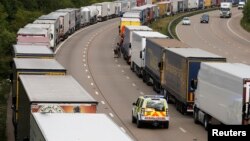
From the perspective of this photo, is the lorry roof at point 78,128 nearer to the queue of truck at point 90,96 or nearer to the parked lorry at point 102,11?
the queue of truck at point 90,96

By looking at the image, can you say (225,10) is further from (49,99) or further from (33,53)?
(49,99)

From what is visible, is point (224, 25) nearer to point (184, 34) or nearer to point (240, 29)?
point (240, 29)

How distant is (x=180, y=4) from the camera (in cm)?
14600

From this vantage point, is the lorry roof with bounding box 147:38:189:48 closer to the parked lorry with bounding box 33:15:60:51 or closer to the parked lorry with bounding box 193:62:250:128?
the parked lorry with bounding box 193:62:250:128

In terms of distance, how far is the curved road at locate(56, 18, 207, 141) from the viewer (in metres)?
34.0

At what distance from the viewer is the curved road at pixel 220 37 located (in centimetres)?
8131

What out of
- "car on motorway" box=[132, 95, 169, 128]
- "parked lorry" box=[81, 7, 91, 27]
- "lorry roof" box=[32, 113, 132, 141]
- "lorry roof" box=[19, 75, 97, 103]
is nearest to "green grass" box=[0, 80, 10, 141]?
"lorry roof" box=[19, 75, 97, 103]

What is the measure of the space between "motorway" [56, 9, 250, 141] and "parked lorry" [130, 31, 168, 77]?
2.38 ft

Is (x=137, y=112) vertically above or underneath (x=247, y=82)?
underneath

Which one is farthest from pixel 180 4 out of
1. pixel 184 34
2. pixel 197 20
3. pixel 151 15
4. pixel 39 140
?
pixel 39 140

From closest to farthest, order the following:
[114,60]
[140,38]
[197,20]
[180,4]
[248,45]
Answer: [140,38] → [114,60] → [248,45] → [197,20] → [180,4]

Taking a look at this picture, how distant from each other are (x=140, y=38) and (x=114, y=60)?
1429cm

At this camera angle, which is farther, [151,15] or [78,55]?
[151,15]

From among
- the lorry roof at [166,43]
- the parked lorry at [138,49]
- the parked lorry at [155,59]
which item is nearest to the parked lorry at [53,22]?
the parked lorry at [138,49]
